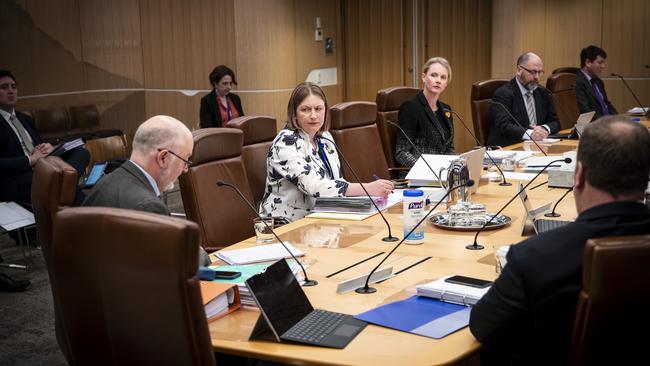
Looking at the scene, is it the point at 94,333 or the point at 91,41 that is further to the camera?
the point at 91,41

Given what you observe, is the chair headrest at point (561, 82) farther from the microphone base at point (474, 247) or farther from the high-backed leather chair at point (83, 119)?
the microphone base at point (474, 247)

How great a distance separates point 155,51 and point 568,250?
24.9ft

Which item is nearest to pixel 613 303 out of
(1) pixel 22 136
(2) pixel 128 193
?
(2) pixel 128 193

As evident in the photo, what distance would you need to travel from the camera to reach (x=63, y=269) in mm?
1794

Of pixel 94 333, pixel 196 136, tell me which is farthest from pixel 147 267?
pixel 196 136

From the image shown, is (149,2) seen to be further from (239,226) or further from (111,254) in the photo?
(111,254)

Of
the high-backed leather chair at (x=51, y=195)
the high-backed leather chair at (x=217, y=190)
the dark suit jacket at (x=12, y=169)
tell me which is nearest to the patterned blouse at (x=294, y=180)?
the high-backed leather chair at (x=217, y=190)

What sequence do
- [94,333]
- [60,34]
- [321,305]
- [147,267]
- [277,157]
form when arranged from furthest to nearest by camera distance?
[60,34] → [277,157] → [321,305] → [94,333] → [147,267]

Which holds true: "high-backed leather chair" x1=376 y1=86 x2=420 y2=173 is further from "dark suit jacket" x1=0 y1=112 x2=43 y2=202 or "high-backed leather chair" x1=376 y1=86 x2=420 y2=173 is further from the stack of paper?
the stack of paper

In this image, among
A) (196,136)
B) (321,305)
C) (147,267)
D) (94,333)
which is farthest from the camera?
(196,136)

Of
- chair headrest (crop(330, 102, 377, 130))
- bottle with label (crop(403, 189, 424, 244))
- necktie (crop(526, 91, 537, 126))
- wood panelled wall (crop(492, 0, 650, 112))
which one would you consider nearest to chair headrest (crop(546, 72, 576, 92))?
necktie (crop(526, 91, 537, 126))

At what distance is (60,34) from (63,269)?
6994 millimetres

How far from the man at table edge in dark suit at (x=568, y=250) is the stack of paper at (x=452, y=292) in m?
0.31

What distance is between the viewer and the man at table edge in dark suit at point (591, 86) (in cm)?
732
